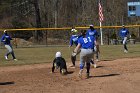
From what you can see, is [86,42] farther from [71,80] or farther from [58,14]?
[58,14]

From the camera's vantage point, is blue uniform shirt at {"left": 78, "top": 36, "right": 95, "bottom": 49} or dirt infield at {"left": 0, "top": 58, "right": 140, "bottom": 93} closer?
dirt infield at {"left": 0, "top": 58, "right": 140, "bottom": 93}

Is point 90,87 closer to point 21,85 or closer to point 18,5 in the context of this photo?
point 21,85

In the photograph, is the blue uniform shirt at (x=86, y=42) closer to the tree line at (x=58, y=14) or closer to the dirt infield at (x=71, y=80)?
the dirt infield at (x=71, y=80)

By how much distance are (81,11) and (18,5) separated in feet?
49.9

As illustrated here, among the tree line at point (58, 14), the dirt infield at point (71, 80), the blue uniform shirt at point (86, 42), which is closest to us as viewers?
the dirt infield at point (71, 80)

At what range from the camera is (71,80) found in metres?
15.8

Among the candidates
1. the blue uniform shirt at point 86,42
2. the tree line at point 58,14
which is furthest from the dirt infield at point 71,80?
the tree line at point 58,14

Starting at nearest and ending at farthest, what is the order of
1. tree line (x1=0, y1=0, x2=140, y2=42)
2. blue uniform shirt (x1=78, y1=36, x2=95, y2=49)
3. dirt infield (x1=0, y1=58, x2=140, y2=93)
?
dirt infield (x1=0, y1=58, x2=140, y2=93), blue uniform shirt (x1=78, y1=36, x2=95, y2=49), tree line (x1=0, y1=0, x2=140, y2=42)

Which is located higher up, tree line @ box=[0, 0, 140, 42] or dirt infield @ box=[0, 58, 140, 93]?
tree line @ box=[0, 0, 140, 42]

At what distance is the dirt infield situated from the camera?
45.1 ft

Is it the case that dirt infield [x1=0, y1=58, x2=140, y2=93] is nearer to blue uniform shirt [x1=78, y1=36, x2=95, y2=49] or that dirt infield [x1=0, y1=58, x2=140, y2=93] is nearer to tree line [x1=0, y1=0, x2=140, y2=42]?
blue uniform shirt [x1=78, y1=36, x2=95, y2=49]

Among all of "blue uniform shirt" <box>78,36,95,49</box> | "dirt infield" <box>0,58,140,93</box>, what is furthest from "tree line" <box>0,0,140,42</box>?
"blue uniform shirt" <box>78,36,95,49</box>

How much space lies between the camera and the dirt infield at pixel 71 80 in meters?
13.7

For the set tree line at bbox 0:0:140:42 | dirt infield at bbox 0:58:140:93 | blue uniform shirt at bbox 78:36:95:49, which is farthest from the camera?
tree line at bbox 0:0:140:42
